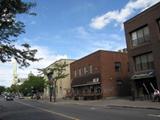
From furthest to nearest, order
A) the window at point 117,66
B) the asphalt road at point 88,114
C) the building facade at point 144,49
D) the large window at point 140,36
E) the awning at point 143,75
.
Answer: the window at point 117,66 → the large window at point 140,36 → the awning at point 143,75 → the building facade at point 144,49 → the asphalt road at point 88,114

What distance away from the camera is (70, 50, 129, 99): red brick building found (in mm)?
50875

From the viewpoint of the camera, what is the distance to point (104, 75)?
167ft

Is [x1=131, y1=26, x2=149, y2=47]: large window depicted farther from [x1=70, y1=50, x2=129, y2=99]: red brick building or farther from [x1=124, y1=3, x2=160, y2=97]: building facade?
[x1=70, y1=50, x2=129, y2=99]: red brick building

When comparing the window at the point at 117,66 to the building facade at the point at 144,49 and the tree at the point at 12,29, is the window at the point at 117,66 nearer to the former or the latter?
the building facade at the point at 144,49

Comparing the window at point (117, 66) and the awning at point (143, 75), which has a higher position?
the window at point (117, 66)

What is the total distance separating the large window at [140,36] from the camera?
3766cm

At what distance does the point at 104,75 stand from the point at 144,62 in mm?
13354

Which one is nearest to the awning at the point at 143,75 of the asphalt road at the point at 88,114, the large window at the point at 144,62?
the large window at the point at 144,62

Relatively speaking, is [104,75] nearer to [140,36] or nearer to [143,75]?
[140,36]

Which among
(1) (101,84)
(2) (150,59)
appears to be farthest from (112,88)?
(2) (150,59)

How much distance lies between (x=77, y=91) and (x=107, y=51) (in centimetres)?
1405

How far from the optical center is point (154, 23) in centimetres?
3541

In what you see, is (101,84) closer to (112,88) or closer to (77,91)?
(112,88)

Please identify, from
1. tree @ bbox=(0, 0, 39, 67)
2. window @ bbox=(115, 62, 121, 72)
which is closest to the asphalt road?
tree @ bbox=(0, 0, 39, 67)
